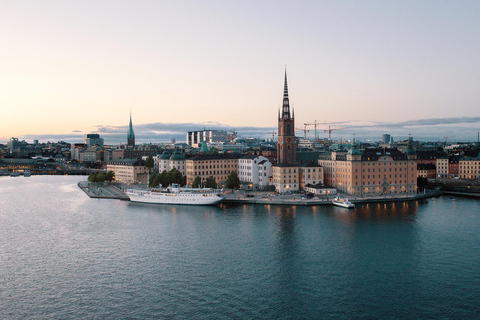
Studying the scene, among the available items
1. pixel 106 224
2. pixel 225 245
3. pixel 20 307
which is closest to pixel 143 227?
pixel 106 224

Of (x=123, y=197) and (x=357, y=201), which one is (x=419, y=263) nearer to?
(x=357, y=201)

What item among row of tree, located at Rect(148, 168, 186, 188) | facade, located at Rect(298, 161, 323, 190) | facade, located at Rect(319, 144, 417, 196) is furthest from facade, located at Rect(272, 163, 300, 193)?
row of tree, located at Rect(148, 168, 186, 188)

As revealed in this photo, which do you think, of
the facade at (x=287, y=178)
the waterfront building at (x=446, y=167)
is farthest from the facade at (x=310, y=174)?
the waterfront building at (x=446, y=167)

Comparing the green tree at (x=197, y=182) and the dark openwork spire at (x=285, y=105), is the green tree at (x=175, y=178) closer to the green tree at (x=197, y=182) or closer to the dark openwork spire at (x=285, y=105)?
the green tree at (x=197, y=182)

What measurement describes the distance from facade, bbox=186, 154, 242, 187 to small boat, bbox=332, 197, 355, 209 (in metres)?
21.1

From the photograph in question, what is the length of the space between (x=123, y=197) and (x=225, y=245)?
29887 mm

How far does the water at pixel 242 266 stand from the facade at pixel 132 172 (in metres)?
36.4

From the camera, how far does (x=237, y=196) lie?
5475 cm

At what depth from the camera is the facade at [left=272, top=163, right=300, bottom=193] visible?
58.8 m

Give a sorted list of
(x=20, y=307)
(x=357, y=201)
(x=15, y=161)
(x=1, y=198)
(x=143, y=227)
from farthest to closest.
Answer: (x=15, y=161)
(x=1, y=198)
(x=357, y=201)
(x=143, y=227)
(x=20, y=307)

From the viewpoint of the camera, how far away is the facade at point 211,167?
66.1 meters

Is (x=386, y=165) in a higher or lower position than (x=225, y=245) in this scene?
higher

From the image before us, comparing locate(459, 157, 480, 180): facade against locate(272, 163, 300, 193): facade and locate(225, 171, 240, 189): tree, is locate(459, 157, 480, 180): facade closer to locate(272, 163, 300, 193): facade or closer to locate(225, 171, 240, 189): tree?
locate(272, 163, 300, 193): facade

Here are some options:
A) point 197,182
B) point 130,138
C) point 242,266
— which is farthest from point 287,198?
point 130,138
